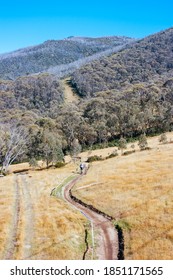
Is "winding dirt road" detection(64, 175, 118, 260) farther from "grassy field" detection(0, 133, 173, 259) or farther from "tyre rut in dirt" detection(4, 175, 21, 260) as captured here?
"tyre rut in dirt" detection(4, 175, 21, 260)

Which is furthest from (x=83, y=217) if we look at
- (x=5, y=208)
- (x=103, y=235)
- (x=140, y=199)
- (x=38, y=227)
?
(x=5, y=208)

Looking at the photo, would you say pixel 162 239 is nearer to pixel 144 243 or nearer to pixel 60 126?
pixel 144 243

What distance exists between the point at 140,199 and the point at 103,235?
11963mm

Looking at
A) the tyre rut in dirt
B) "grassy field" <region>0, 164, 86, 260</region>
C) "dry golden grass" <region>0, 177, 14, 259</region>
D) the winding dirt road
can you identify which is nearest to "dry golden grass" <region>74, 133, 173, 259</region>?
the winding dirt road

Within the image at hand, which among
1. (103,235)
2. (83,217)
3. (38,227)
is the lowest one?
(103,235)

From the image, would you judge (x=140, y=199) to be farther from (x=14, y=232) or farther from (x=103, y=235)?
(x=14, y=232)

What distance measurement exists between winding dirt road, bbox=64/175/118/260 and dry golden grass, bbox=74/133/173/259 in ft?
4.10

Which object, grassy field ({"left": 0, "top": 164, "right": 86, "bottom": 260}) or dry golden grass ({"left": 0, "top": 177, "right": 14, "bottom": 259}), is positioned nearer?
grassy field ({"left": 0, "top": 164, "right": 86, "bottom": 260})

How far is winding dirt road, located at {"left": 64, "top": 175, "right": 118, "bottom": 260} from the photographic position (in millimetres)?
29306

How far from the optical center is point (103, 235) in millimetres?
33625

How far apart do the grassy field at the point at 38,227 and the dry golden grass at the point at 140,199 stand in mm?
4763

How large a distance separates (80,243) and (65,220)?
6592 millimetres
